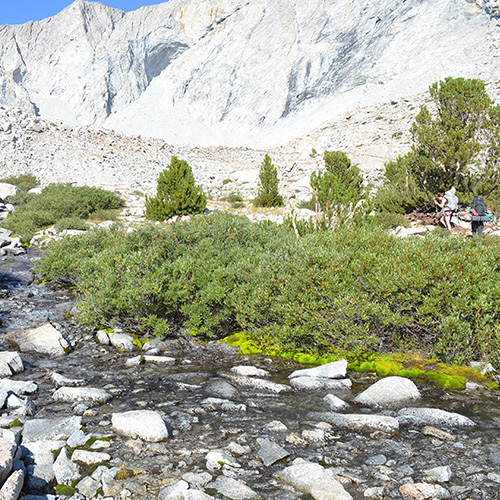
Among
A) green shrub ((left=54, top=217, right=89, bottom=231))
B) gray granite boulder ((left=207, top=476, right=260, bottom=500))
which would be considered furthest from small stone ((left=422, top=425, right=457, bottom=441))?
green shrub ((left=54, top=217, right=89, bottom=231))

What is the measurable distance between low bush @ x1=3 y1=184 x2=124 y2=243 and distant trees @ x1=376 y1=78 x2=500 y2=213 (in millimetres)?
14941

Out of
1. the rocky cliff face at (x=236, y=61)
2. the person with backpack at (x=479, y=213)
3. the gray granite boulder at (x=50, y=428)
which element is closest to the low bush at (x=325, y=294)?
the gray granite boulder at (x=50, y=428)

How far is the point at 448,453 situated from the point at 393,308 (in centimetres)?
245

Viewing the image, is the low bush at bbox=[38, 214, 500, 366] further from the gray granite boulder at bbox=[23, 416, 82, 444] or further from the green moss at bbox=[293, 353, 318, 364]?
the gray granite boulder at bbox=[23, 416, 82, 444]

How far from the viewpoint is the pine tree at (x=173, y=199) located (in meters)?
19.4

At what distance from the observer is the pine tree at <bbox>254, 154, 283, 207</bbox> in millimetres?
23078

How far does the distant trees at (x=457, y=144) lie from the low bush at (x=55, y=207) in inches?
588

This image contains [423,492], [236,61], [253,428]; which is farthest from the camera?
[236,61]

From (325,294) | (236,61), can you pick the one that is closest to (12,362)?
(325,294)

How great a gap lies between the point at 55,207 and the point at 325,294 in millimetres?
17637

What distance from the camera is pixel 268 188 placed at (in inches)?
918

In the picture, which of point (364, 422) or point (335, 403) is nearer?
point (364, 422)

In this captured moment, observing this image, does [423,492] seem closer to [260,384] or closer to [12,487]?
[260,384]

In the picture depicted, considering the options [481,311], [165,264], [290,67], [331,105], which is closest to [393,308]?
[481,311]
